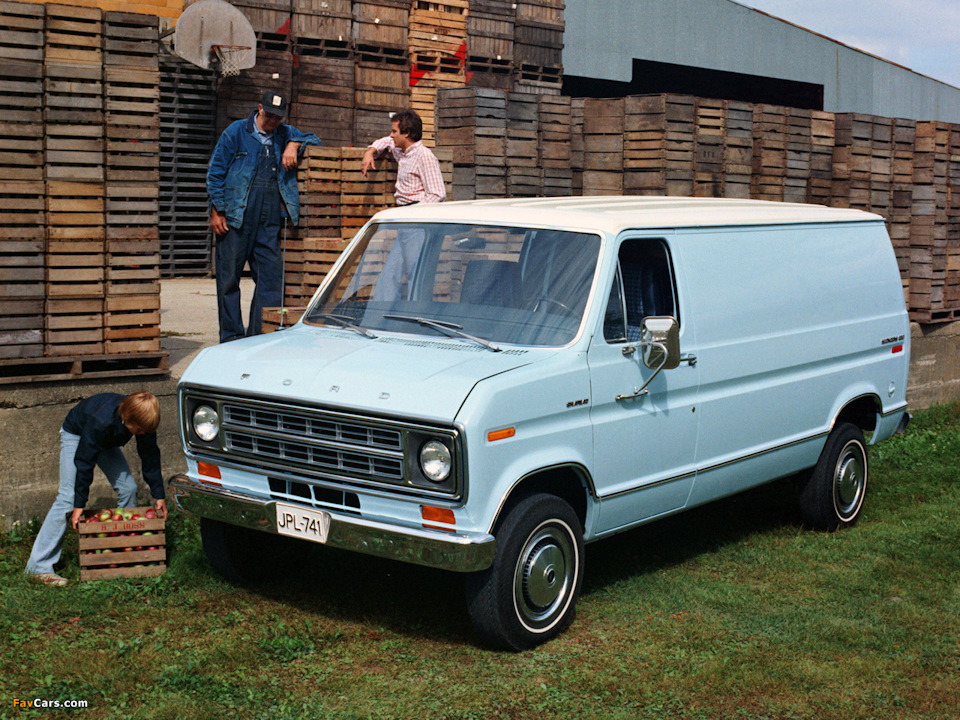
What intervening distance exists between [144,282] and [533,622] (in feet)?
14.3

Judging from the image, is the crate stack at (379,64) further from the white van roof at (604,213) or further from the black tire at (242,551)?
the black tire at (242,551)

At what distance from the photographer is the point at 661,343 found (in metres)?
6.10

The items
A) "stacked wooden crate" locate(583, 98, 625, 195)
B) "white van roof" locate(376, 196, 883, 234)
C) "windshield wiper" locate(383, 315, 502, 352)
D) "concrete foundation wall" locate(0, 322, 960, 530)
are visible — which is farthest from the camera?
"stacked wooden crate" locate(583, 98, 625, 195)

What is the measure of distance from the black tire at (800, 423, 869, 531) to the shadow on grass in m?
0.34

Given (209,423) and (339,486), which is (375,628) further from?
(209,423)

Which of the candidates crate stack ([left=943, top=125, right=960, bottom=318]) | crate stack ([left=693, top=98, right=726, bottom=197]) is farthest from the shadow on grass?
crate stack ([left=943, top=125, right=960, bottom=318])

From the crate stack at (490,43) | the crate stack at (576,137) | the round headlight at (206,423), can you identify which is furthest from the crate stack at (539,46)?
the round headlight at (206,423)

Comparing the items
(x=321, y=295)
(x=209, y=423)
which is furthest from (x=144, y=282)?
(x=209, y=423)

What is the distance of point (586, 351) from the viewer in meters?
5.95

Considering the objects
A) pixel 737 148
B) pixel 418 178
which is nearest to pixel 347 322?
pixel 418 178

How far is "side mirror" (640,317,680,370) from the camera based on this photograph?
595cm

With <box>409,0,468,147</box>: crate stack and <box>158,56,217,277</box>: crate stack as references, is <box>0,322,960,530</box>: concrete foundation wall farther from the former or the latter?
<box>409,0,468,147</box>: crate stack

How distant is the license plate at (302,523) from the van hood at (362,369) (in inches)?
21.7

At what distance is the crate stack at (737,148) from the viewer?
15.9m
